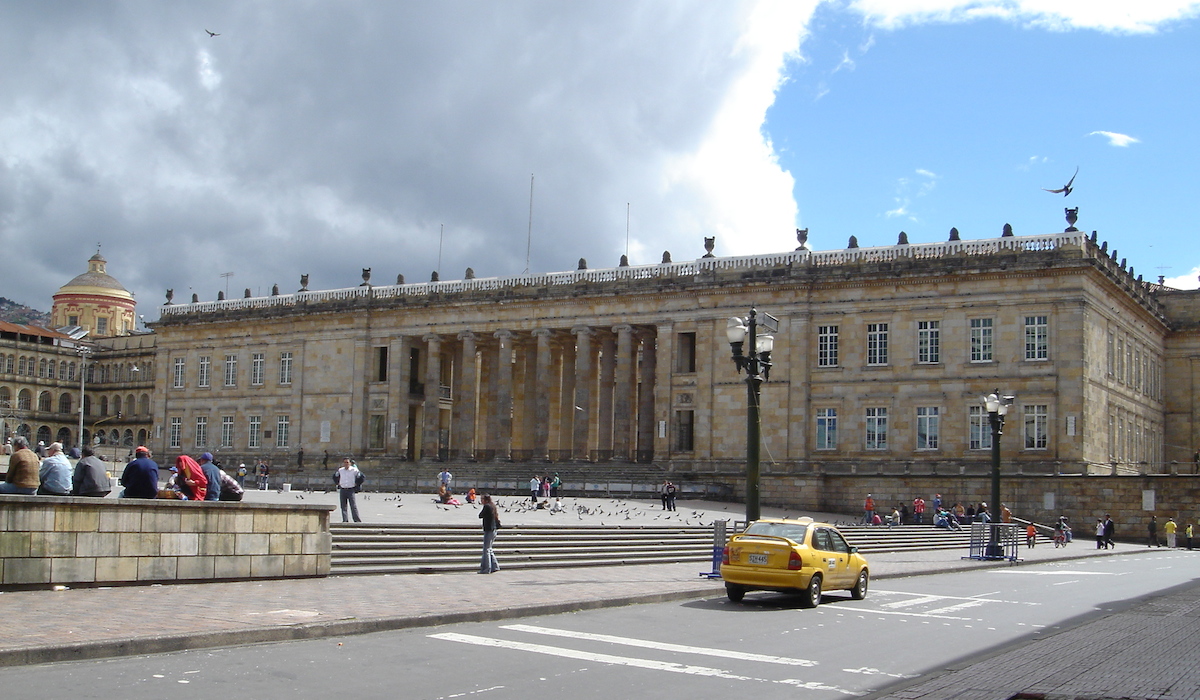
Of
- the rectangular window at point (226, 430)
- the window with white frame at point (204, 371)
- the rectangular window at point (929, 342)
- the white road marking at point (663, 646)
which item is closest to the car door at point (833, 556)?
the white road marking at point (663, 646)

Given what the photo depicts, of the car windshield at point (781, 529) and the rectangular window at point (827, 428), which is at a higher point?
the rectangular window at point (827, 428)

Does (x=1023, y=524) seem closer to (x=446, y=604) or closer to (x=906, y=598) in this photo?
(x=906, y=598)

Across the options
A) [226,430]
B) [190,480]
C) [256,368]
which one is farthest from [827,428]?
[190,480]

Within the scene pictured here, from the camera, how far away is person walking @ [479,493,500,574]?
2244 centimetres

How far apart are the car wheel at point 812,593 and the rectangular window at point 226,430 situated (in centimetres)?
5405

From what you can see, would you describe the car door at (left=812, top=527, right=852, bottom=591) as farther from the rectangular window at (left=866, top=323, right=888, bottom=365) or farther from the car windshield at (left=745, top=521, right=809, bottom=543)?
the rectangular window at (left=866, top=323, right=888, bottom=365)

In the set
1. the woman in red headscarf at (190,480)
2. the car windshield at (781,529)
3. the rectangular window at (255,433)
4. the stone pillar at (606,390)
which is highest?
the stone pillar at (606,390)

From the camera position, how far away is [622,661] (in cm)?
1273

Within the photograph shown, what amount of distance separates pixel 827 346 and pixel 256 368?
33.6 m

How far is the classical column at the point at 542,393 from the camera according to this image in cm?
5752

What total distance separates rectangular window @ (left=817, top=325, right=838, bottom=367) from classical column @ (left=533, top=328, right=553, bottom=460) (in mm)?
13938

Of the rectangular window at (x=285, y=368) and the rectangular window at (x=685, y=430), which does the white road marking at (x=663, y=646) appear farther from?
the rectangular window at (x=285, y=368)

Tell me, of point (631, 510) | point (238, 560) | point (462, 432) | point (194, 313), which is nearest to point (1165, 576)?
point (631, 510)

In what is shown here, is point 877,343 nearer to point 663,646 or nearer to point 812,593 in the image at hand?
point 812,593
